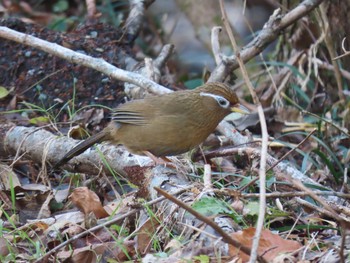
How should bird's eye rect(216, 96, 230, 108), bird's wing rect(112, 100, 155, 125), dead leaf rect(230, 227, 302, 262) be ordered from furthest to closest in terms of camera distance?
bird's wing rect(112, 100, 155, 125) → bird's eye rect(216, 96, 230, 108) → dead leaf rect(230, 227, 302, 262)

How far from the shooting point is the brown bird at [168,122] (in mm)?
5617

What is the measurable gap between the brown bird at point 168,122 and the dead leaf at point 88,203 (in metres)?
0.63

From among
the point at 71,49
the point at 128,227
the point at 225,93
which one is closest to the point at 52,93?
the point at 71,49

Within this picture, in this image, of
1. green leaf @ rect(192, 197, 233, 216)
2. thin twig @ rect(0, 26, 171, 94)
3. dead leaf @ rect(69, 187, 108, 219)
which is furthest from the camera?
thin twig @ rect(0, 26, 171, 94)

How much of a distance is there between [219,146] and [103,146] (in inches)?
42.8

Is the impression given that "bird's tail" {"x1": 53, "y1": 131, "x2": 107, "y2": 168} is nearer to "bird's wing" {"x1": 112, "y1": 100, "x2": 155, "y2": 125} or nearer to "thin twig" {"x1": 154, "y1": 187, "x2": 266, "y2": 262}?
"bird's wing" {"x1": 112, "y1": 100, "x2": 155, "y2": 125}

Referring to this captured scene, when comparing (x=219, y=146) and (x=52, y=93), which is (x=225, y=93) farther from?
(x=52, y=93)

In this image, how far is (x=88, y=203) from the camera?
4973 mm

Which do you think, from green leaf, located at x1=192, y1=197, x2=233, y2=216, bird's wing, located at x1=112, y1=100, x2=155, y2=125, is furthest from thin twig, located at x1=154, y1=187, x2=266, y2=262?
bird's wing, located at x1=112, y1=100, x2=155, y2=125

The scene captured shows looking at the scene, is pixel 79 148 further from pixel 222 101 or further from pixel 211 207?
pixel 211 207

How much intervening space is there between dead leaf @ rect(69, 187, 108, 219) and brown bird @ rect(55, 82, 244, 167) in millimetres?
627

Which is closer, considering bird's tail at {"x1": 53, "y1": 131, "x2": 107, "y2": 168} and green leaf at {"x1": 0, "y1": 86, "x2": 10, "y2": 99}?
bird's tail at {"x1": 53, "y1": 131, "x2": 107, "y2": 168}

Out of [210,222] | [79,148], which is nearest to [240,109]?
[79,148]

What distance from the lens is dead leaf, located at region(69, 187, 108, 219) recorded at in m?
4.96
